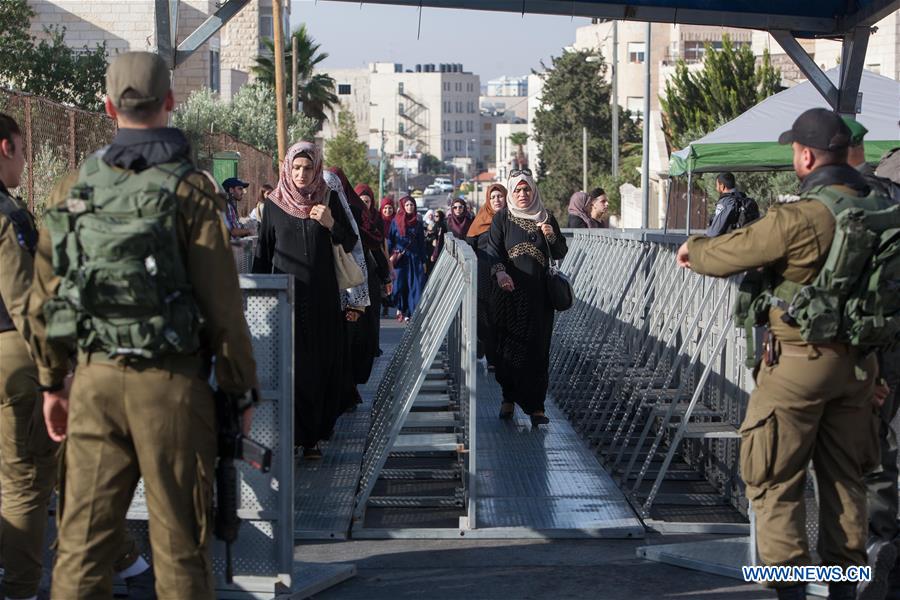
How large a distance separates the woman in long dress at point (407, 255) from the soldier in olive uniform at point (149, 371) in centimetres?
1471

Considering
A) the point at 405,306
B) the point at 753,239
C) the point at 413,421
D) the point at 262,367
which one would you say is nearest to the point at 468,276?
the point at 413,421

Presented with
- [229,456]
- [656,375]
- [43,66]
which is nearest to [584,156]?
[43,66]

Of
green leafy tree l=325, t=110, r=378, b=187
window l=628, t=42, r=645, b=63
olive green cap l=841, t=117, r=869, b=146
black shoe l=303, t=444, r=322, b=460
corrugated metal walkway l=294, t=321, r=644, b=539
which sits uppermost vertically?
window l=628, t=42, r=645, b=63

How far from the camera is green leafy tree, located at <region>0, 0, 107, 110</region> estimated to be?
103 ft

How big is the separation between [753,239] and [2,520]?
116 inches

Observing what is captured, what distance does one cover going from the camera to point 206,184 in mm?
4172

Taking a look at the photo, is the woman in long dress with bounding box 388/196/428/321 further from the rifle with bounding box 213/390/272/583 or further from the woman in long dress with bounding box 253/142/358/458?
the rifle with bounding box 213/390/272/583

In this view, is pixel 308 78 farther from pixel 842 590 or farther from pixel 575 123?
pixel 842 590

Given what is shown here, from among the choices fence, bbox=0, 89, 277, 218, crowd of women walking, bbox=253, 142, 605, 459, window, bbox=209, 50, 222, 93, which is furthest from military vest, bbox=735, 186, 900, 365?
window, bbox=209, 50, 222, 93

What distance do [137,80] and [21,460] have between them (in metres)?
1.68

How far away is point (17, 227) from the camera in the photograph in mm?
4883

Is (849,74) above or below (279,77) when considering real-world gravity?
below

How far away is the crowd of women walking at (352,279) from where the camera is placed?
8.12 m

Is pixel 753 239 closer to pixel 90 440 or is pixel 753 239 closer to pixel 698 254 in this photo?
pixel 698 254
